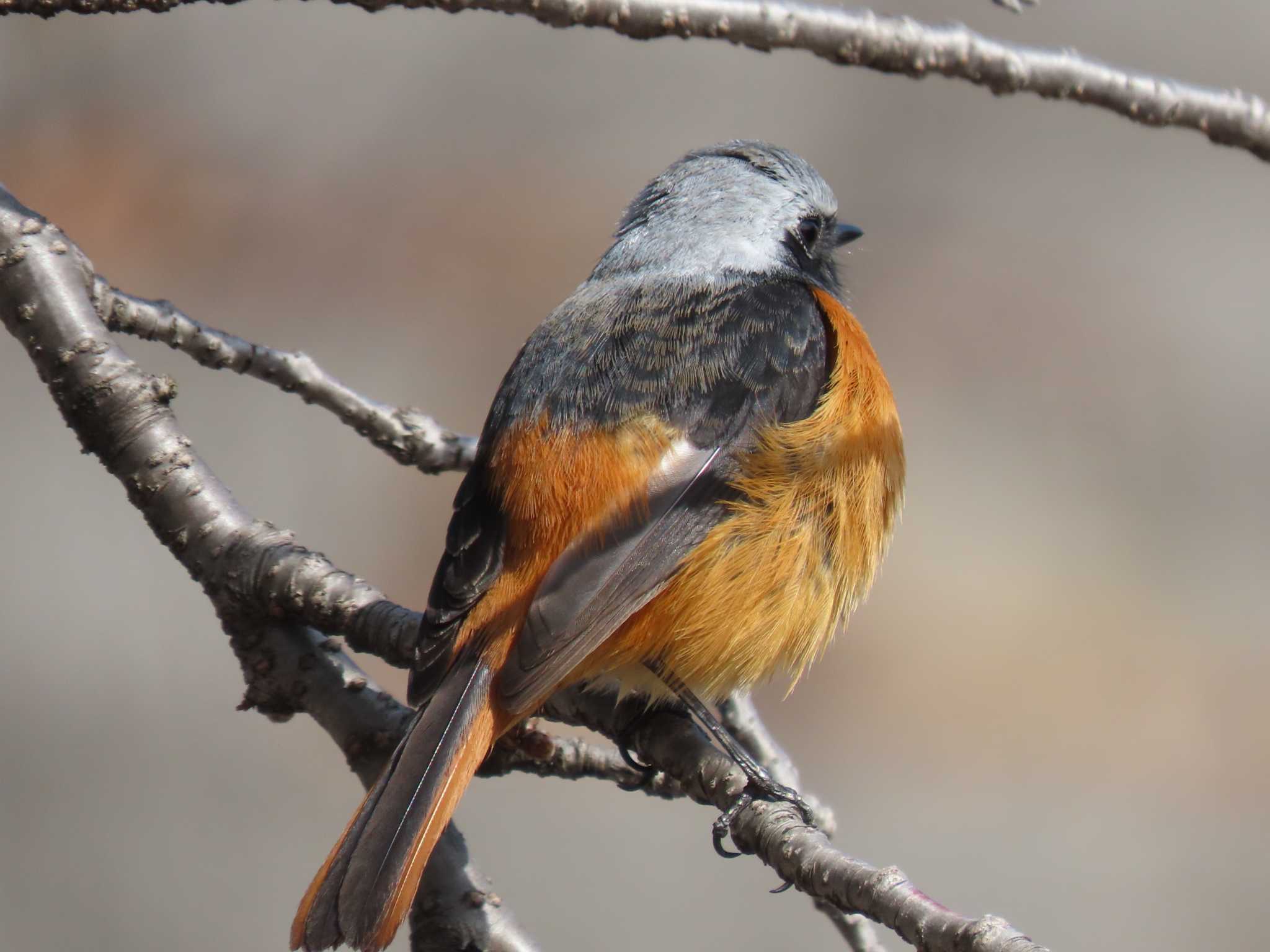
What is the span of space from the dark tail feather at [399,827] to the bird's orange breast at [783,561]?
1.08 ft

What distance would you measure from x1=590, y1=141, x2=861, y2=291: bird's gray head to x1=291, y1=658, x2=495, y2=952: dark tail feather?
1.33 metres

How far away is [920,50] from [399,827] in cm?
156

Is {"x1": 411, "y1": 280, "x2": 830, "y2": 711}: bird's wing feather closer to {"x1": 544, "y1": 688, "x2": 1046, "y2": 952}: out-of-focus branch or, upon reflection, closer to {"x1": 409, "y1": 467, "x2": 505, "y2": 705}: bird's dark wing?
{"x1": 409, "y1": 467, "x2": 505, "y2": 705}: bird's dark wing

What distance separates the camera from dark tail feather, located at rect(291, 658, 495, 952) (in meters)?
2.39

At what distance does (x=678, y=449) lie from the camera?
2936 millimetres

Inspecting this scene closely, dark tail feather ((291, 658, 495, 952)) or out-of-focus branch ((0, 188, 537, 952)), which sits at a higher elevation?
out-of-focus branch ((0, 188, 537, 952))

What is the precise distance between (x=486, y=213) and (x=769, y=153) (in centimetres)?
388

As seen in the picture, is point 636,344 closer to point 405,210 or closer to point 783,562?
point 783,562

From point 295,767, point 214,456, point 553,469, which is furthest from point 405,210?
point 553,469

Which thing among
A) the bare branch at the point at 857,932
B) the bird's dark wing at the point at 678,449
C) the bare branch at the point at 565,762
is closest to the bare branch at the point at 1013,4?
the bird's dark wing at the point at 678,449

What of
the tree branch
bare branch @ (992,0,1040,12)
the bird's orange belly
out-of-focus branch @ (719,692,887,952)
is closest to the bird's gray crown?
the bird's orange belly

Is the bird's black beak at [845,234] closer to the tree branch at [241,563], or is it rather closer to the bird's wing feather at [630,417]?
the bird's wing feather at [630,417]

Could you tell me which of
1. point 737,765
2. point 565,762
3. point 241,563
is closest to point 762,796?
point 737,765

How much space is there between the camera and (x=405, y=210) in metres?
7.39
